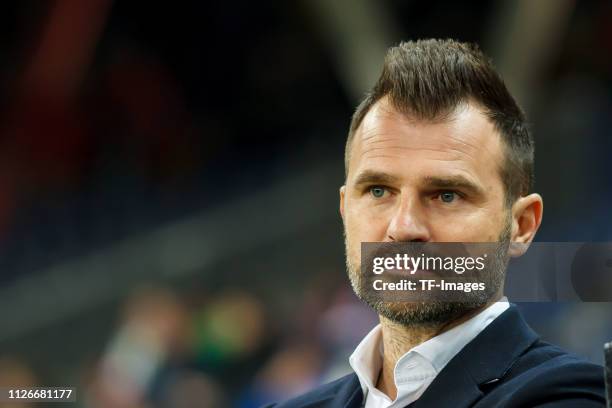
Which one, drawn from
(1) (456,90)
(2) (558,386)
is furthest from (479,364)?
(1) (456,90)

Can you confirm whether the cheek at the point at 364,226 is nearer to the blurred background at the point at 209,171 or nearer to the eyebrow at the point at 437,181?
the eyebrow at the point at 437,181

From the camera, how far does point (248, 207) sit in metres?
3.88

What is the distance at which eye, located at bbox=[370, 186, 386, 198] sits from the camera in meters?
1.39

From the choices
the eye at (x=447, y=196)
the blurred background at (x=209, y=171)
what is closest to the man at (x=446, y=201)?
the eye at (x=447, y=196)

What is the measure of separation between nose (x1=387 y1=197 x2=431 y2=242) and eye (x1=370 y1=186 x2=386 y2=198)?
0.05m

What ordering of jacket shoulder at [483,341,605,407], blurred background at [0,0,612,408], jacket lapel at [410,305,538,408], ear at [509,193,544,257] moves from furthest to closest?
blurred background at [0,0,612,408], ear at [509,193,544,257], jacket lapel at [410,305,538,408], jacket shoulder at [483,341,605,407]

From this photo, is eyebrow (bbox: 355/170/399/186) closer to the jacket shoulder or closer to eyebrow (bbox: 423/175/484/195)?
eyebrow (bbox: 423/175/484/195)

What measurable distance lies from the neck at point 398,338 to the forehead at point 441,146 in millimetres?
222

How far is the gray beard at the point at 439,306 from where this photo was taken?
1.36 meters

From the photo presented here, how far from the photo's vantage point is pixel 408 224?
1312 millimetres

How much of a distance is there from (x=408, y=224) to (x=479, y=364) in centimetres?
24

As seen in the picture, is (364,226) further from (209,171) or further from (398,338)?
(209,171)

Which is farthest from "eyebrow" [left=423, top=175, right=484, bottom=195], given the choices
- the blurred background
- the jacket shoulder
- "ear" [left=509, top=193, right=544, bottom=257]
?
the blurred background

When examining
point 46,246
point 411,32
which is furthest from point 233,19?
point 46,246
